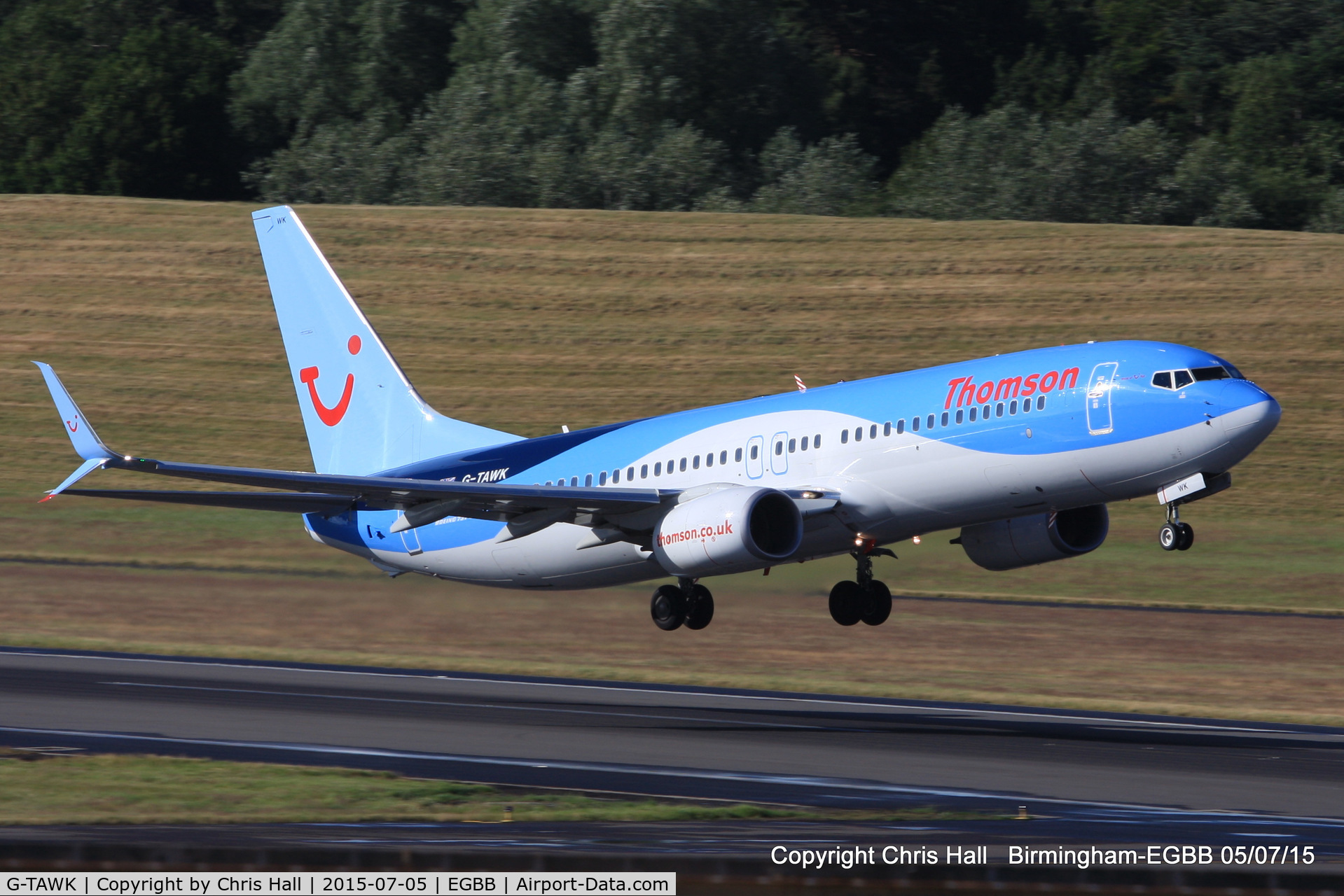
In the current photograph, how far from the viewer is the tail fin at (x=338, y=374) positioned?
4791 cm

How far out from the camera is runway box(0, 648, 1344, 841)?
3344 cm

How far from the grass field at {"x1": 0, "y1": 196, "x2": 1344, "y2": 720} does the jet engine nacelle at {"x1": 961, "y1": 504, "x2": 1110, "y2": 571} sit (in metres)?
2.74

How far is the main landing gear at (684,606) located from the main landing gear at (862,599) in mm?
3143

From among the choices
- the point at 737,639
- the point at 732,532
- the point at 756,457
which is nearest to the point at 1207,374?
the point at 732,532

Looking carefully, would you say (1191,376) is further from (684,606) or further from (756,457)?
(684,606)

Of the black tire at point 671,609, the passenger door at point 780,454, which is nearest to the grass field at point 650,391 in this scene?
the black tire at point 671,609

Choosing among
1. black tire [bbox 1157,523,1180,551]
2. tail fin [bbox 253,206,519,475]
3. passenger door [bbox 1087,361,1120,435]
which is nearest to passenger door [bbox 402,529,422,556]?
tail fin [bbox 253,206,519,475]

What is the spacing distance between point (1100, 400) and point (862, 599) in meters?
8.91

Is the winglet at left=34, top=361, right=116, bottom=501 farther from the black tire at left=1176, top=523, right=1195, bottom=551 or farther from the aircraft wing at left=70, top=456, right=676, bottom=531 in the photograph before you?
the black tire at left=1176, top=523, right=1195, bottom=551

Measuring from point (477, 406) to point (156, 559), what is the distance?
16.0m

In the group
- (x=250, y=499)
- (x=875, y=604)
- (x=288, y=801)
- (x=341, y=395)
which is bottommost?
(x=288, y=801)

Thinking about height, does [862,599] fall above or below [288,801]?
above

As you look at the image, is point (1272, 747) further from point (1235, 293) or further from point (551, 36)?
point (551, 36)

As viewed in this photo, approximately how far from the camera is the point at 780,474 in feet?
127
